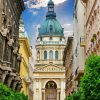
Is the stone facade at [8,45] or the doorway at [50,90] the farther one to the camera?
the doorway at [50,90]

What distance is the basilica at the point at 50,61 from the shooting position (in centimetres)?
14150

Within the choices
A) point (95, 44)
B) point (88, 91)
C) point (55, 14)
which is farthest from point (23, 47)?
point (55, 14)

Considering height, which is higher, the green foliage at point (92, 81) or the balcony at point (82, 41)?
the balcony at point (82, 41)

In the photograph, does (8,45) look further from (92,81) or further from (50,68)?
(50,68)

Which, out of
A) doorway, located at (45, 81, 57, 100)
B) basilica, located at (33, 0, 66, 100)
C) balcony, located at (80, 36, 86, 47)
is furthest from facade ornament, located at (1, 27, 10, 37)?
doorway, located at (45, 81, 57, 100)

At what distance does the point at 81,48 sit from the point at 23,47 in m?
23.5

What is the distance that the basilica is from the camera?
464 feet

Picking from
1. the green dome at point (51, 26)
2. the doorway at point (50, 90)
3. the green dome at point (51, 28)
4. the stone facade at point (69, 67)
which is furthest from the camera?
the green dome at point (51, 26)

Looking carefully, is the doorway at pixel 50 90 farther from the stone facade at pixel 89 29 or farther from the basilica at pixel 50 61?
the stone facade at pixel 89 29

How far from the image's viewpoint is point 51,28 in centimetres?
16100

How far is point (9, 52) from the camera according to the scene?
145 feet

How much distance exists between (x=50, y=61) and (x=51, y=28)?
558 inches

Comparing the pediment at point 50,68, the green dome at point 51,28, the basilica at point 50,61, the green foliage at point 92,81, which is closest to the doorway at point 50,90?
the basilica at point 50,61

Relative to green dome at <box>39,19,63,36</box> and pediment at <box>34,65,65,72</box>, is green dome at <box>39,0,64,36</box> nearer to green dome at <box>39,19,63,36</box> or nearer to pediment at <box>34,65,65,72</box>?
green dome at <box>39,19,63,36</box>
